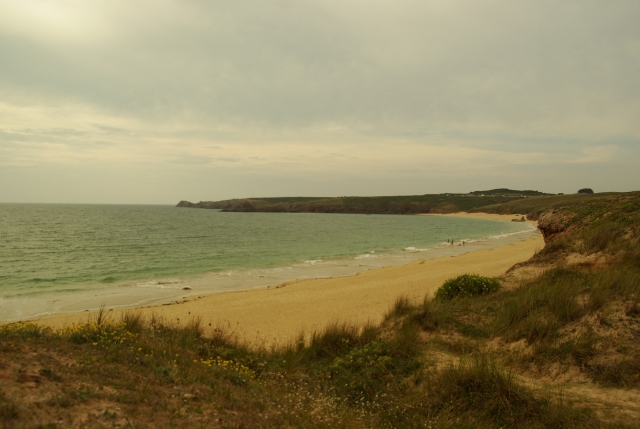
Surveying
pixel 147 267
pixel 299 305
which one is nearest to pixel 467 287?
pixel 299 305

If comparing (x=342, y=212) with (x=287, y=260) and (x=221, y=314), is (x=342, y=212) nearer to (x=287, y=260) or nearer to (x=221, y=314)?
(x=287, y=260)

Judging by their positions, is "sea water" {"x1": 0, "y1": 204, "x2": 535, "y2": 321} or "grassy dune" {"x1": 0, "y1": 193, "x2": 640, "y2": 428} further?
"sea water" {"x1": 0, "y1": 204, "x2": 535, "y2": 321}

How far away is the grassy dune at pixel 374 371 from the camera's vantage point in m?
4.20

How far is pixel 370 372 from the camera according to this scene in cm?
641

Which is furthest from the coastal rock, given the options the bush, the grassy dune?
the grassy dune

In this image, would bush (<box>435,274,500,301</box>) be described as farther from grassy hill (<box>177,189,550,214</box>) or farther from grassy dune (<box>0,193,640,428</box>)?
grassy hill (<box>177,189,550,214</box>)

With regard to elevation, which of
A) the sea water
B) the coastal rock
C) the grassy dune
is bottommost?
the sea water

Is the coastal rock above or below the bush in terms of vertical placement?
above

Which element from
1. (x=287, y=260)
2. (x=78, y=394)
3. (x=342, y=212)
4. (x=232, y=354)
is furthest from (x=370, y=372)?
(x=342, y=212)

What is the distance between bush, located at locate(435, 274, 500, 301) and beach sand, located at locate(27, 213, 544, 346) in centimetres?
137

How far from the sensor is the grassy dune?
4199 mm

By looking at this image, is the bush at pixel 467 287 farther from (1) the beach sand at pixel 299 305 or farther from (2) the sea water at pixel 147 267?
(2) the sea water at pixel 147 267

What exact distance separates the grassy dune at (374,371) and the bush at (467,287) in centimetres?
130

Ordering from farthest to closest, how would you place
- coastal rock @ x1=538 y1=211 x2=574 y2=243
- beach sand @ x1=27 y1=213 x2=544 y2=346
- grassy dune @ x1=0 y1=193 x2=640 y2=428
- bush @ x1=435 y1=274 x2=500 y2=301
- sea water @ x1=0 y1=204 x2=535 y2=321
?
1. sea water @ x1=0 y1=204 x2=535 y2=321
2. coastal rock @ x1=538 y1=211 x2=574 y2=243
3. beach sand @ x1=27 y1=213 x2=544 y2=346
4. bush @ x1=435 y1=274 x2=500 y2=301
5. grassy dune @ x1=0 y1=193 x2=640 y2=428
